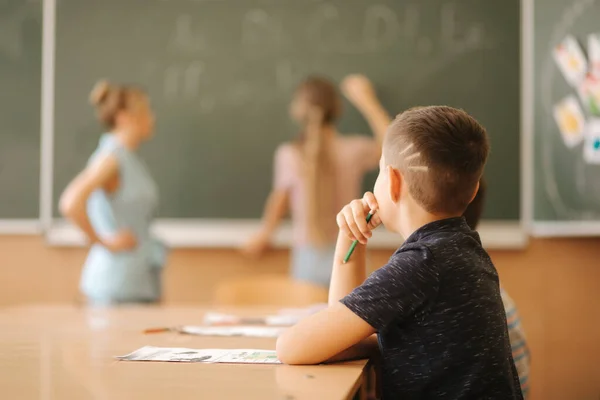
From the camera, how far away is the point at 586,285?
3627 millimetres

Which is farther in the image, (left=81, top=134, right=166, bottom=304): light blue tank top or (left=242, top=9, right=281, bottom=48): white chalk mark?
(left=242, top=9, right=281, bottom=48): white chalk mark

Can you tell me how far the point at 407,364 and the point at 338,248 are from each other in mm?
384

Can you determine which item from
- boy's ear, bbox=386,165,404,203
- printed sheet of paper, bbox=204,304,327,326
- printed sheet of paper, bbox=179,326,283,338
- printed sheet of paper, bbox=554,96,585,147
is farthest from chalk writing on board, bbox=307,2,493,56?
boy's ear, bbox=386,165,404,203

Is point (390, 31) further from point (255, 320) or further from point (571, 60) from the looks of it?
point (255, 320)

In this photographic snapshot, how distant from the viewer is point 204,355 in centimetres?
157

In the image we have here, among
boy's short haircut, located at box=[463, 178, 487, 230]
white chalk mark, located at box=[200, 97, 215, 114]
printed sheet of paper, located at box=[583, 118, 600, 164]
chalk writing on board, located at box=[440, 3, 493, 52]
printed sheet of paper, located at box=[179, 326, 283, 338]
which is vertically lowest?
printed sheet of paper, located at box=[179, 326, 283, 338]

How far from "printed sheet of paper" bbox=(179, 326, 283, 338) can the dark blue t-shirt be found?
2.13ft

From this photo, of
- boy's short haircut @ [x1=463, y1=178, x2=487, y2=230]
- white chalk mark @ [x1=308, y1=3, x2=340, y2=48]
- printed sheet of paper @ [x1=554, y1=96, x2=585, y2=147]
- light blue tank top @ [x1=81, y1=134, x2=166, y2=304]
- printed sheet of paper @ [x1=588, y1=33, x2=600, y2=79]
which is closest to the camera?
boy's short haircut @ [x1=463, y1=178, x2=487, y2=230]

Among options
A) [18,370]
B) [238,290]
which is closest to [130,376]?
[18,370]

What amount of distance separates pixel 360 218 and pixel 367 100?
7.40 feet

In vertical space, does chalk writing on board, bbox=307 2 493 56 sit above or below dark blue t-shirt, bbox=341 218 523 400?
above

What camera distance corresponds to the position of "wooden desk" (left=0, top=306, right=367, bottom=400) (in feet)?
3.97

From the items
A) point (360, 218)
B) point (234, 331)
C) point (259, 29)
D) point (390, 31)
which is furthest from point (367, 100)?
point (360, 218)

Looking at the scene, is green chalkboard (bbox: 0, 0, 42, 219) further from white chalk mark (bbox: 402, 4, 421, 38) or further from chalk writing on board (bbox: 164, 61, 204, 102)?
white chalk mark (bbox: 402, 4, 421, 38)
